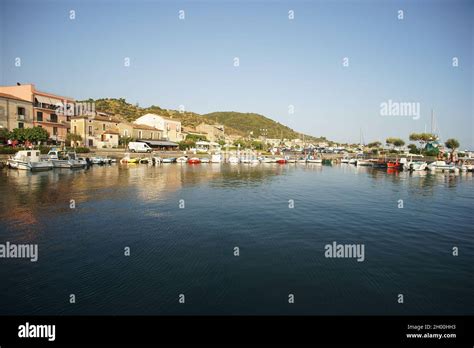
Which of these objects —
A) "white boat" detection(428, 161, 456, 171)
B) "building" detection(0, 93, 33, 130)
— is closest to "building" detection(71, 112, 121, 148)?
"building" detection(0, 93, 33, 130)

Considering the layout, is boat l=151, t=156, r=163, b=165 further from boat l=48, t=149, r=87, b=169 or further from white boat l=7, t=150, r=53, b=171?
white boat l=7, t=150, r=53, b=171

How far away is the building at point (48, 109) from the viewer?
2557 inches

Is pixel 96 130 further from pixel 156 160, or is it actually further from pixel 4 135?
pixel 4 135

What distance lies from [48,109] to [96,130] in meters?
11.8

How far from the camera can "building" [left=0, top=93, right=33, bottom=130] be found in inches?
2234

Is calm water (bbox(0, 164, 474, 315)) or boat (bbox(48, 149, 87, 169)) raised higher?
boat (bbox(48, 149, 87, 169))

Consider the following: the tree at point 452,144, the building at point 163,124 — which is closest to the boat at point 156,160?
the building at point 163,124

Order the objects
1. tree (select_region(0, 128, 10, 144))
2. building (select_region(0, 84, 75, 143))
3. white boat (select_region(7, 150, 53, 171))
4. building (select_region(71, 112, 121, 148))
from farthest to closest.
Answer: building (select_region(71, 112, 121, 148)) → building (select_region(0, 84, 75, 143)) → tree (select_region(0, 128, 10, 144)) → white boat (select_region(7, 150, 53, 171))

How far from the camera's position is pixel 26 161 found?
4669 cm

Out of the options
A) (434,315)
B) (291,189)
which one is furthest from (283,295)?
(291,189)

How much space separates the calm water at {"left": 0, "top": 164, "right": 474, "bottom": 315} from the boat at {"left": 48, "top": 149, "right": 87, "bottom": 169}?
26.3 metres

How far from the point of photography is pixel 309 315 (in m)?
9.74

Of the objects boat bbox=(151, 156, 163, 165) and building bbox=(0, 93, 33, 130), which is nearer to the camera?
building bbox=(0, 93, 33, 130)

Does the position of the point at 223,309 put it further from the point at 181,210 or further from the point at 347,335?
the point at 181,210
